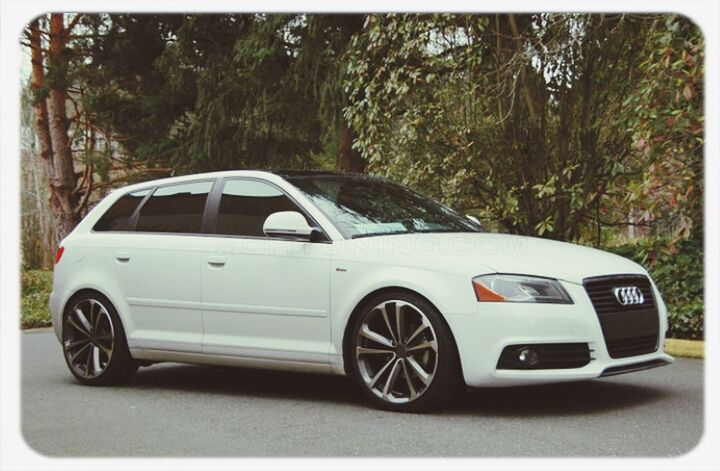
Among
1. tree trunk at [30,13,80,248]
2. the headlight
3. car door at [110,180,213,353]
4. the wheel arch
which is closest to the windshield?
car door at [110,180,213,353]

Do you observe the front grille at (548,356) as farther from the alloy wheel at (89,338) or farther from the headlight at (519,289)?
the alloy wheel at (89,338)

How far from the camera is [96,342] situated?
8.23 meters

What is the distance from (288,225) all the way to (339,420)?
1.39 metres

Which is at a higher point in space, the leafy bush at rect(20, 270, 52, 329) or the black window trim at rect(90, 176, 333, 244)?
the black window trim at rect(90, 176, 333, 244)

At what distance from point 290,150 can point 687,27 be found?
9355 mm

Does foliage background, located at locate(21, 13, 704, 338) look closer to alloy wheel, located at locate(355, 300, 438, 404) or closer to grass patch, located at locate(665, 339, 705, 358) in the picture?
grass patch, located at locate(665, 339, 705, 358)

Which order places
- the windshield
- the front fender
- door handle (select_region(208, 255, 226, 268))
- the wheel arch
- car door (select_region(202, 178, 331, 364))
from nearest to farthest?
the front fender
car door (select_region(202, 178, 331, 364))
the windshield
door handle (select_region(208, 255, 226, 268))
the wheel arch

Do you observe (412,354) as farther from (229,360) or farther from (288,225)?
(229,360)

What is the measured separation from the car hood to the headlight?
0.05 meters

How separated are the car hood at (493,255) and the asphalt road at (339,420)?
92cm

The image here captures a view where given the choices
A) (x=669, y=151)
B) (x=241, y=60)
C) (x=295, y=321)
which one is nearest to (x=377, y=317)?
(x=295, y=321)

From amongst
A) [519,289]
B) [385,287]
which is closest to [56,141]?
[385,287]

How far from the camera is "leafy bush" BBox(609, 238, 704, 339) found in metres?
10.4

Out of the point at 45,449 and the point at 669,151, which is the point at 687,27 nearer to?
the point at 669,151
